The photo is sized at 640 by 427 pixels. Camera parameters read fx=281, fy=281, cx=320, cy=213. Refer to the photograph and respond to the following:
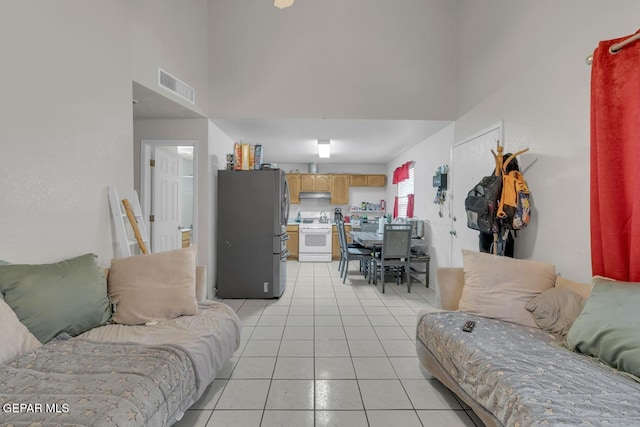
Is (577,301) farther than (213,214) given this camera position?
No

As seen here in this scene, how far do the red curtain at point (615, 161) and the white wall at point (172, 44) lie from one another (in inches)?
135

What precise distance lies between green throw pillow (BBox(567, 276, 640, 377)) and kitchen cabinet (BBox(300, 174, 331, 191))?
18.8ft

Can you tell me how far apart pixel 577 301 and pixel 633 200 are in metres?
0.63

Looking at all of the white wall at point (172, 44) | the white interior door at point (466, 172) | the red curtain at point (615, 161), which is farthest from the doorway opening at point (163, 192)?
the red curtain at point (615, 161)

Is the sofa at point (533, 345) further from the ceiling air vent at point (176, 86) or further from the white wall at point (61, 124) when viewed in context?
the ceiling air vent at point (176, 86)

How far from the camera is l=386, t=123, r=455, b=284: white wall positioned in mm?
3945

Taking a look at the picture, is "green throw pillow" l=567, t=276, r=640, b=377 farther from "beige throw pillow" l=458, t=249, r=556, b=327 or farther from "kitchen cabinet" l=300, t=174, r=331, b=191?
"kitchen cabinet" l=300, t=174, r=331, b=191

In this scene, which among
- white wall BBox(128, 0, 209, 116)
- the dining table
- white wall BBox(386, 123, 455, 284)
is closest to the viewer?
white wall BBox(128, 0, 209, 116)

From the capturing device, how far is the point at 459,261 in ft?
11.5

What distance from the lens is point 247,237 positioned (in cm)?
376

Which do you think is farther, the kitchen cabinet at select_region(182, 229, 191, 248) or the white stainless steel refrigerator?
the kitchen cabinet at select_region(182, 229, 191, 248)

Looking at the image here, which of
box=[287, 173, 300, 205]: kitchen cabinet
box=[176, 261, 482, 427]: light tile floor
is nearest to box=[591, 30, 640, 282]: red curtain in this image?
box=[176, 261, 482, 427]: light tile floor

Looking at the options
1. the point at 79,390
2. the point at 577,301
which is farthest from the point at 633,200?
the point at 79,390

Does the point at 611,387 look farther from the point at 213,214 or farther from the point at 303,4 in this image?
the point at 303,4
